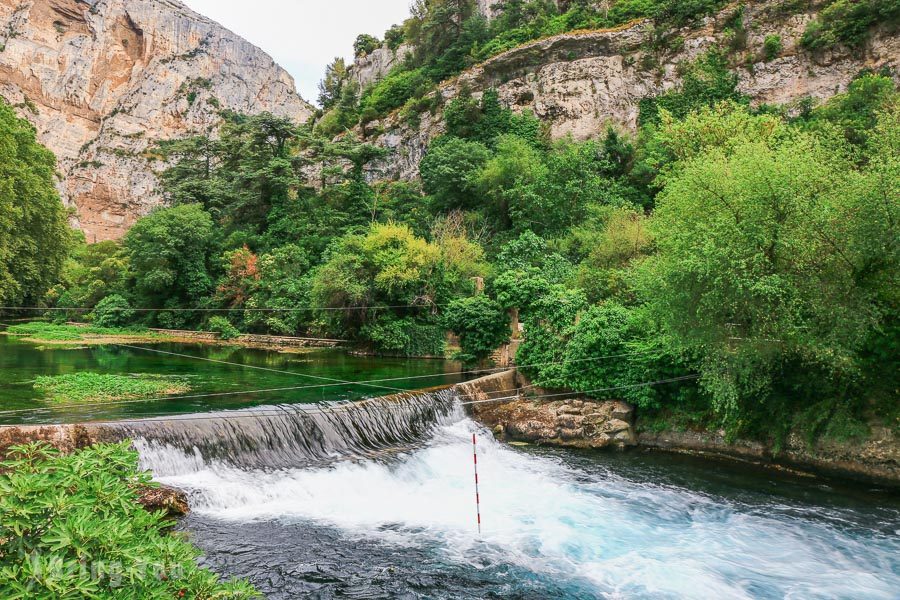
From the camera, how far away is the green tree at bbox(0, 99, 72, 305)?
22938 millimetres

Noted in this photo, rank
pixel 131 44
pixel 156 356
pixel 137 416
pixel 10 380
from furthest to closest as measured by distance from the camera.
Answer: pixel 131 44, pixel 156 356, pixel 10 380, pixel 137 416

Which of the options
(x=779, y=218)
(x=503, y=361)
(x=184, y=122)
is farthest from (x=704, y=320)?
(x=184, y=122)

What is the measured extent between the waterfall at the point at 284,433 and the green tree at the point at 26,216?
1958 centimetres

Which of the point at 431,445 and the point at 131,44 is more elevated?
the point at 131,44

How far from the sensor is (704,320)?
34.5 feet

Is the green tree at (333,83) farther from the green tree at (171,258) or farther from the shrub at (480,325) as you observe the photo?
the shrub at (480,325)

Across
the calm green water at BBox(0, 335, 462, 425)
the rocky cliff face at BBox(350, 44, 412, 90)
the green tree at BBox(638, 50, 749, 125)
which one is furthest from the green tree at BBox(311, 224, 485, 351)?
the rocky cliff face at BBox(350, 44, 412, 90)

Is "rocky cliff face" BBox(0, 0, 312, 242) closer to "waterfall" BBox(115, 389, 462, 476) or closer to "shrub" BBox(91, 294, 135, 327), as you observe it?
"shrub" BBox(91, 294, 135, 327)

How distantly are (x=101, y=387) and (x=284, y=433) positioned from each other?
6978mm

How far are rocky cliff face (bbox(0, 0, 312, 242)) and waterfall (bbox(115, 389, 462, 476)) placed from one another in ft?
233

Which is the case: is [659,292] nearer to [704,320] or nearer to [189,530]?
[704,320]

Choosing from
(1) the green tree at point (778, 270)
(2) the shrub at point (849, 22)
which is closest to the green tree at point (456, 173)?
(2) the shrub at point (849, 22)

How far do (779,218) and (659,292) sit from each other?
270 centimetres

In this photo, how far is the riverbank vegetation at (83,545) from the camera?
91.8 inches
